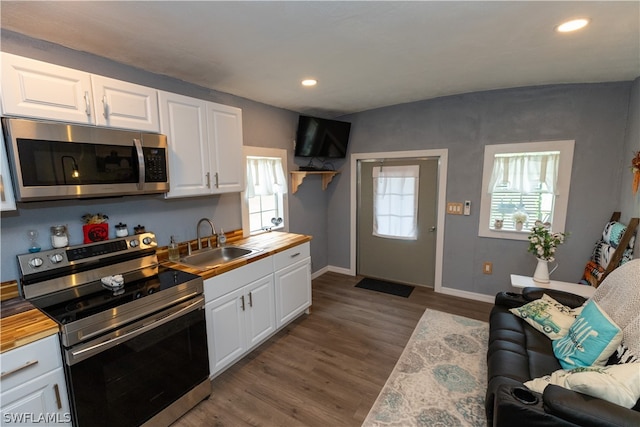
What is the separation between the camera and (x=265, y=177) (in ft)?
11.1

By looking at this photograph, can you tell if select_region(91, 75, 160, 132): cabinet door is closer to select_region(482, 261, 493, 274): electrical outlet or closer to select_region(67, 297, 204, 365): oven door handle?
select_region(67, 297, 204, 365): oven door handle

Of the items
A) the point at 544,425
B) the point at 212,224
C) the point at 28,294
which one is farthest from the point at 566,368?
the point at 28,294

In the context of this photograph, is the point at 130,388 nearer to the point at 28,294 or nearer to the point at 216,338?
the point at 216,338

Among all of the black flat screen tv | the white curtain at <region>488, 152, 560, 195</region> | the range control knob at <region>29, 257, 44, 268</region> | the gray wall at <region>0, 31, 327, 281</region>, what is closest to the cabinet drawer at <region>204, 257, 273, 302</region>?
the gray wall at <region>0, 31, 327, 281</region>

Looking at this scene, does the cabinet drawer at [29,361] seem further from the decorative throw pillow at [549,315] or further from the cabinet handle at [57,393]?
the decorative throw pillow at [549,315]

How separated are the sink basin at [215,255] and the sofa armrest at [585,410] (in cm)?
213

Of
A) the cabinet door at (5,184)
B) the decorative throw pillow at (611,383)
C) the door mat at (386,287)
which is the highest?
the cabinet door at (5,184)

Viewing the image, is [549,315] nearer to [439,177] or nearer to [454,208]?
[454,208]

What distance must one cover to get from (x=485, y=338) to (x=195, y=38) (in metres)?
3.36

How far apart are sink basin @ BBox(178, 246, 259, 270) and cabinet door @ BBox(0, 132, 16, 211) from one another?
114 centimetres

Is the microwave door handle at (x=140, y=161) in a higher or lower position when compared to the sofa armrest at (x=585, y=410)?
higher

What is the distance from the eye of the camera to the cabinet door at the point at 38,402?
4.06 feet

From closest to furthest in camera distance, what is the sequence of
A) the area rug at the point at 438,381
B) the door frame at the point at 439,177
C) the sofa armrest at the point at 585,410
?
the sofa armrest at the point at 585,410 < the area rug at the point at 438,381 < the door frame at the point at 439,177

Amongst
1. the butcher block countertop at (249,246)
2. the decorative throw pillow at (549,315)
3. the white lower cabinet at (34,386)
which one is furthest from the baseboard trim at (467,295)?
the white lower cabinet at (34,386)
